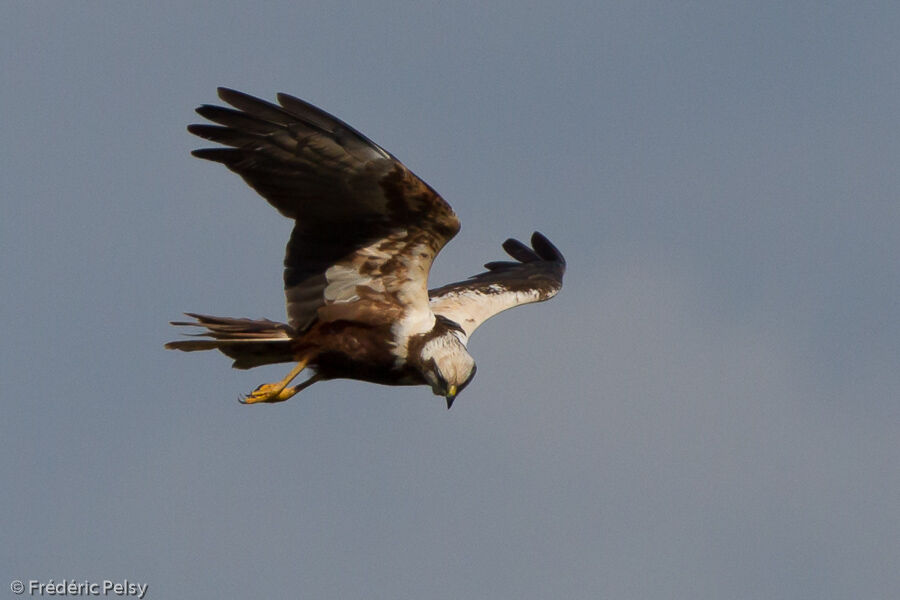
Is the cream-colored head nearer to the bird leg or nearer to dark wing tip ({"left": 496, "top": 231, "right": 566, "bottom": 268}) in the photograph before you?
the bird leg

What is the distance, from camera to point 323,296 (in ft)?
36.0

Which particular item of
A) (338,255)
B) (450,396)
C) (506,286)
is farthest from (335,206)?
(506,286)

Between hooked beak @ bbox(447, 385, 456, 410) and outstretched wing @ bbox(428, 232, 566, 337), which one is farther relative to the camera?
outstretched wing @ bbox(428, 232, 566, 337)

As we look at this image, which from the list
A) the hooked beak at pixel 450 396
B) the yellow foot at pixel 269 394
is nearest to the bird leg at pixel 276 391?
the yellow foot at pixel 269 394

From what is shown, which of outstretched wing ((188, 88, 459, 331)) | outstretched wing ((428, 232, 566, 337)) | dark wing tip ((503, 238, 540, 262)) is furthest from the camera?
dark wing tip ((503, 238, 540, 262))

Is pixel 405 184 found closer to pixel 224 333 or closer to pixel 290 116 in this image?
pixel 290 116

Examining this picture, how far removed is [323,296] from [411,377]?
2.81 feet

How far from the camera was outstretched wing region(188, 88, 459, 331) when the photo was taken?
10.0m

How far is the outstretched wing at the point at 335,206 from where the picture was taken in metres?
10.0

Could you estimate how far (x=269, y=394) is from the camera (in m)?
11.3

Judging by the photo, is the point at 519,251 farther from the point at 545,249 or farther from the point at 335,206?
the point at 335,206

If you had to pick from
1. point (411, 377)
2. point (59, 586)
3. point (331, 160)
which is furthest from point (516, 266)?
point (59, 586)

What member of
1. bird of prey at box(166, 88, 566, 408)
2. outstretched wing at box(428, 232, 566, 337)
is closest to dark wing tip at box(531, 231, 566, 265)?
outstretched wing at box(428, 232, 566, 337)

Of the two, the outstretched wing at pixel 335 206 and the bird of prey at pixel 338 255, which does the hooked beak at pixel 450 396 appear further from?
the outstretched wing at pixel 335 206
